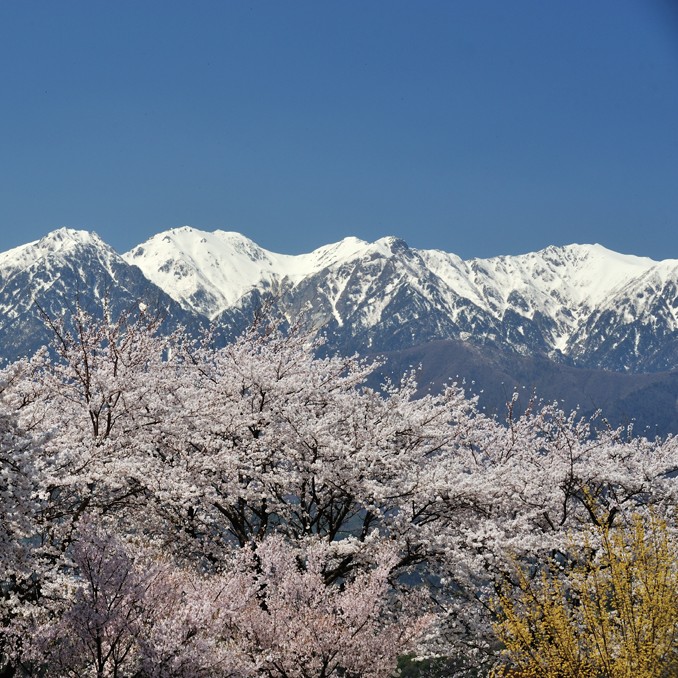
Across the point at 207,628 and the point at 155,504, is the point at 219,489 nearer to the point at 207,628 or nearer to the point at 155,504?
the point at 155,504

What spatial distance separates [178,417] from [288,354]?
5.83 m

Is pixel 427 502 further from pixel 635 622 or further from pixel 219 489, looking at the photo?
pixel 635 622

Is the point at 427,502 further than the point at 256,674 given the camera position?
Yes

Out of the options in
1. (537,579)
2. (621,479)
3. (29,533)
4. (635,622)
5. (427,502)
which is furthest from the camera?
(621,479)

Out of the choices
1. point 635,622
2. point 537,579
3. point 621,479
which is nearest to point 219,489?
point 537,579

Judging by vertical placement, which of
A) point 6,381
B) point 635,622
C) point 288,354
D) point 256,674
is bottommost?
point 256,674

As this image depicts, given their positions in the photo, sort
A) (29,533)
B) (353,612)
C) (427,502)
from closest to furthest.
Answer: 1. (29,533)
2. (353,612)
3. (427,502)

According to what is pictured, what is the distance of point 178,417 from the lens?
20531 millimetres

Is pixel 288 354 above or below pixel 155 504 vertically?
above

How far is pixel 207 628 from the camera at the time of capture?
15484 millimetres

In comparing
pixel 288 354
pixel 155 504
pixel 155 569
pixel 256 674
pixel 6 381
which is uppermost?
pixel 288 354

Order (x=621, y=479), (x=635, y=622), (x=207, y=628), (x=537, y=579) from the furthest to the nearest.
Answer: (x=621, y=479) < (x=537, y=579) < (x=207, y=628) < (x=635, y=622)

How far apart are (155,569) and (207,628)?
168cm

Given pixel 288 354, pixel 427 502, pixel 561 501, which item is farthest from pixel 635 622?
pixel 288 354
